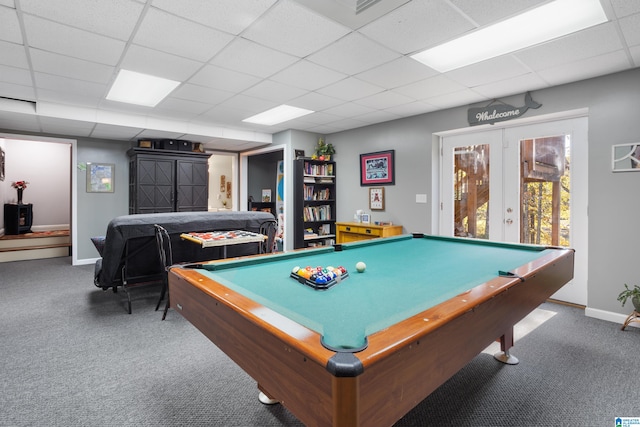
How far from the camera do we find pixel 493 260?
2.12 m

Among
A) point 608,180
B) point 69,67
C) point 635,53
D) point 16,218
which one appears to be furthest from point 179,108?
point 16,218

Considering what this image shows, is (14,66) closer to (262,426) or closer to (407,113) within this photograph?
(262,426)

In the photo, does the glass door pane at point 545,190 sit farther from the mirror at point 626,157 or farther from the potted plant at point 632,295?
the potted plant at point 632,295

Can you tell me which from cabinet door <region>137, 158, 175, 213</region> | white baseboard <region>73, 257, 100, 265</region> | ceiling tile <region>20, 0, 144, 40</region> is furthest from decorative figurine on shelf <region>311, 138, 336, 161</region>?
white baseboard <region>73, 257, 100, 265</region>

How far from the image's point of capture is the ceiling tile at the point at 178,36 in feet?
7.34

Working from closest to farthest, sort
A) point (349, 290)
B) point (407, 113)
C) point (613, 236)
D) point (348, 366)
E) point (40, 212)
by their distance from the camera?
point (348, 366)
point (349, 290)
point (613, 236)
point (407, 113)
point (40, 212)

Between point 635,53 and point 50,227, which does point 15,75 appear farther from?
point 50,227

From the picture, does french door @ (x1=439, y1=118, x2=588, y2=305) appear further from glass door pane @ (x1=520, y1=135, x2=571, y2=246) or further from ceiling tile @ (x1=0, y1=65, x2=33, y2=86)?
ceiling tile @ (x1=0, y1=65, x2=33, y2=86)

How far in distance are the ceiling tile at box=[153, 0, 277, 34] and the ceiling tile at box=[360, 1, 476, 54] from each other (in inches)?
30.4

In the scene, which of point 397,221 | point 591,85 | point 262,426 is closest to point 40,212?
point 397,221

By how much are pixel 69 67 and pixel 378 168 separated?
4003mm

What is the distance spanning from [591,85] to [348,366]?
3.99m

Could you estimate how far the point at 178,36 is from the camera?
244cm

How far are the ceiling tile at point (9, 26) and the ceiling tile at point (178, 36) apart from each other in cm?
70
